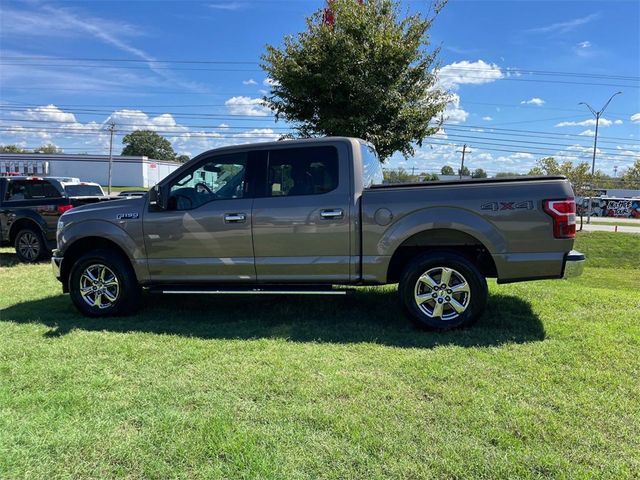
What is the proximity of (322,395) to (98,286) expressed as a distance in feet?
11.5

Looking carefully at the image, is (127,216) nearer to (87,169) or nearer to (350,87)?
(350,87)

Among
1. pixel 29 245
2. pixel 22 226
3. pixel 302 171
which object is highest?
pixel 302 171

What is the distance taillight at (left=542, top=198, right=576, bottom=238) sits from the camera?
4.61 metres

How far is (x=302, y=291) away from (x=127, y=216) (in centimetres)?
221

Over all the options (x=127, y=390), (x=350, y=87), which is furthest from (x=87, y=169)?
(x=127, y=390)

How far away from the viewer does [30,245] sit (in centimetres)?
1038

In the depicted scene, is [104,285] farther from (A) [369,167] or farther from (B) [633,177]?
(B) [633,177]

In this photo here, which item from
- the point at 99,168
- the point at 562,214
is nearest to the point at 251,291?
the point at 562,214

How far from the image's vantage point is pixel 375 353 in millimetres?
4336

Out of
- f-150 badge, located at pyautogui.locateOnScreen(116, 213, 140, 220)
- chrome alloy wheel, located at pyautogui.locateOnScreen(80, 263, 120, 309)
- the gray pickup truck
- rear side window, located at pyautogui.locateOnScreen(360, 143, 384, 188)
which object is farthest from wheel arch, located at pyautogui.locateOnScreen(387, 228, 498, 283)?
chrome alloy wheel, located at pyautogui.locateOnScreen(80, 263, 120, 309)

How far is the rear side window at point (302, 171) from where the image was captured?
17.0 feet

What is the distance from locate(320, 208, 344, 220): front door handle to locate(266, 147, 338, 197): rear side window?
0.76 ft

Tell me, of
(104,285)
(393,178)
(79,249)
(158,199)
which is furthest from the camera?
(393,178)

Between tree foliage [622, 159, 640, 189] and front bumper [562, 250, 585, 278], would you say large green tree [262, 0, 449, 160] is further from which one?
tree foliage [622, 159, 640, 189]
